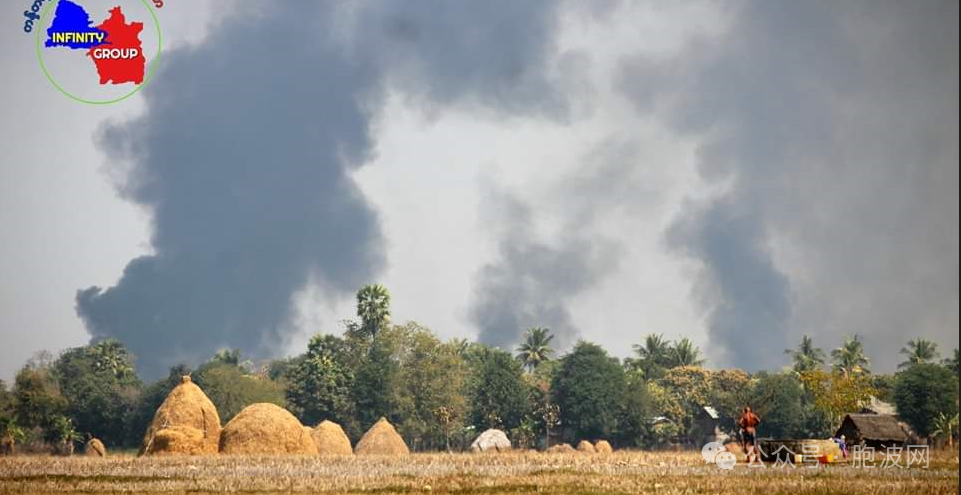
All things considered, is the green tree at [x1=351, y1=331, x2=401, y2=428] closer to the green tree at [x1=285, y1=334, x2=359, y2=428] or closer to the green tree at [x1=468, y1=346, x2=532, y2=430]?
the green tree at [x1=285, y1=334, x2=359, y2=428]

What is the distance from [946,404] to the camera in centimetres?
11356

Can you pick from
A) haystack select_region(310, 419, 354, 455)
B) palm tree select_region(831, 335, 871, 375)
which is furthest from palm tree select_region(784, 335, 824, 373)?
haystack select_region(310, 419, 354, 455)

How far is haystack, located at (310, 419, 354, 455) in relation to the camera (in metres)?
78.5

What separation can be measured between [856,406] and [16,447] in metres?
94.5

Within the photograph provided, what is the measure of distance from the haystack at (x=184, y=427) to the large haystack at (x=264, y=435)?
1196mm

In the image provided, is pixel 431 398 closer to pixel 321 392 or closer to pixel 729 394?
pixel 321 392

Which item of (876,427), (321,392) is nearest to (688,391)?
(321,392)

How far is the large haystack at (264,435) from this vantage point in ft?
223

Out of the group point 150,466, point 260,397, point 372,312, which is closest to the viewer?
point 150,466

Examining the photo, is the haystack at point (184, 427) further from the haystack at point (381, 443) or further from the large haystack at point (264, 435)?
the haystack at point (381, 443)

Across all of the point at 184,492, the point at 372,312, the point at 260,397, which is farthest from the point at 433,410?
the point at 184,492

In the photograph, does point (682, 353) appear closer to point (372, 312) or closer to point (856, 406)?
point (372, 312)

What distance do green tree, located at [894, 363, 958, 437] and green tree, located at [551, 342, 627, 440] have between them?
37183mm

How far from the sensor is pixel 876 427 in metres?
90.2
